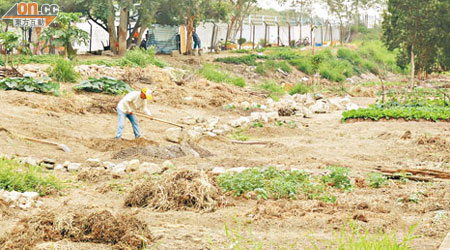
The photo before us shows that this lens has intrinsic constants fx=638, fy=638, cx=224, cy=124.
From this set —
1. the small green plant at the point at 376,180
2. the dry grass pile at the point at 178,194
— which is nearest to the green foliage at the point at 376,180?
the small green plant at the point at 376,180

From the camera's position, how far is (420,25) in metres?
27.2

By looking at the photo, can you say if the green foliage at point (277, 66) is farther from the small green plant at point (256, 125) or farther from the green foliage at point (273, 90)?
the small green plant at point (256, 125)

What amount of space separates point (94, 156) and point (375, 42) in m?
37.7

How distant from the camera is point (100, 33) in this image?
31125mm

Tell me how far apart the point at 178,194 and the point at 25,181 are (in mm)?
2120

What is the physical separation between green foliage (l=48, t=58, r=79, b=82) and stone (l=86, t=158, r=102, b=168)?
335 inches

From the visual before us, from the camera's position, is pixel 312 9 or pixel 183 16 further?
pixel 312 9

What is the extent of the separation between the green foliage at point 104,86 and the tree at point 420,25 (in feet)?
39.4

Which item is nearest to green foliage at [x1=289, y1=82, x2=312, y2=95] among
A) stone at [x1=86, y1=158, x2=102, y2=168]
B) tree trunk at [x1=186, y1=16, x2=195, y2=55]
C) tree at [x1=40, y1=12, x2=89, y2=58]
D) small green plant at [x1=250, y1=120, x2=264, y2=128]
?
tree trunk at [x1=186, y1=16, x2=195, y2=55]

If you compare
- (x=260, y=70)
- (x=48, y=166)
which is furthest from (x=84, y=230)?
(x=260, y=70)

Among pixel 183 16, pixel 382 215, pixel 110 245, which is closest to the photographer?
pixel 110 245

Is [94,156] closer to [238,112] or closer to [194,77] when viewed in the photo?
[238,112]

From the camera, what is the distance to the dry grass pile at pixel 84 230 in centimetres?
549

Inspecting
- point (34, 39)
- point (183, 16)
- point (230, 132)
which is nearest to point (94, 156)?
point (230, 132)
